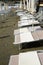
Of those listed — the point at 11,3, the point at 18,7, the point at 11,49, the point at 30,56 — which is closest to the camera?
the point at 30,56

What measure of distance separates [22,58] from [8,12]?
9.64 metres

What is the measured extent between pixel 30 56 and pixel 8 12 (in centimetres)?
961

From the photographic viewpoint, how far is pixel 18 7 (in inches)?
496

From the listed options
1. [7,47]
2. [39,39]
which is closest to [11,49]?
[7,47]

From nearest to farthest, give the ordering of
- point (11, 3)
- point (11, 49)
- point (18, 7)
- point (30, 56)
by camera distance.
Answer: point (30, 56)
point (11, 49)
point (11, 3)
point (18, 7)

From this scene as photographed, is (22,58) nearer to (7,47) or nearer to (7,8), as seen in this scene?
(7,47)

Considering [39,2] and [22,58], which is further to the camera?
[39,2]

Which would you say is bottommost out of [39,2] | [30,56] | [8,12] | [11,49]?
[8,12]

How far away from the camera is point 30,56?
2.62 meters

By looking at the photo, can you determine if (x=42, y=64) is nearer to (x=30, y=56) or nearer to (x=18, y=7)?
(x=30, y=56)

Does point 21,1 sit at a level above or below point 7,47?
below

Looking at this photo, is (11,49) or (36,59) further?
(11,49)

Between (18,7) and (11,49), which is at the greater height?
(11,49)

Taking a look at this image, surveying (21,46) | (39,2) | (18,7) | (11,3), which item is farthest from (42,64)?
(18,7)
